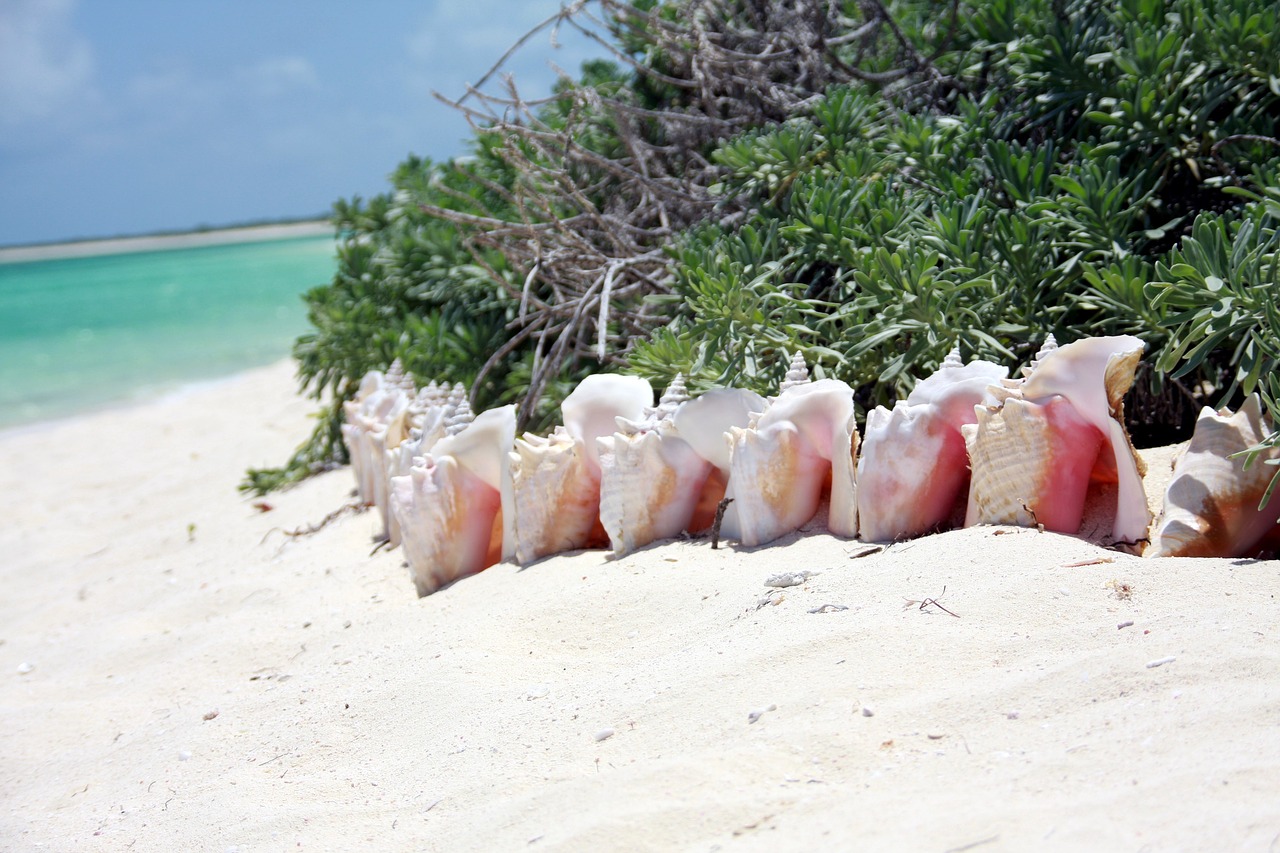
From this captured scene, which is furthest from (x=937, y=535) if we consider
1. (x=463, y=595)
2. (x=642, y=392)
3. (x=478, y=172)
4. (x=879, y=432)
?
(x=478, y=172)

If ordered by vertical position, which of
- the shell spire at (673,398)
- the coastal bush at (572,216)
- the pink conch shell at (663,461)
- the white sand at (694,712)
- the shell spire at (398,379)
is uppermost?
the coastal bush at (572,216)

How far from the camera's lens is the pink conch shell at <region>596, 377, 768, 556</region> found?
8.59 feet

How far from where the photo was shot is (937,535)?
2.26 metres

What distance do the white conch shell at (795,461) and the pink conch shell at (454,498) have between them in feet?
2.35

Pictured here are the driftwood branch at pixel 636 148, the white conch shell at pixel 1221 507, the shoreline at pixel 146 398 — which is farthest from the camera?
the shoreline at pixel 146 398

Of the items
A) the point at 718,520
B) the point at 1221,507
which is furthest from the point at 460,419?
the point at 1221,507

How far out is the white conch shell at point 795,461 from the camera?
241cm

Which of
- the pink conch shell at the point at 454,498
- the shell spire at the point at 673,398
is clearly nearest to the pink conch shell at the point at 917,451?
the shell spire at the point at 673,398

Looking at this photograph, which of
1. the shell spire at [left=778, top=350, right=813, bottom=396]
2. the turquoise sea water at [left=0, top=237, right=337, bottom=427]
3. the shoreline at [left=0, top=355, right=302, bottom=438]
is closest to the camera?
the shell spire at [left=778, top=350, right=813, bottom=396]

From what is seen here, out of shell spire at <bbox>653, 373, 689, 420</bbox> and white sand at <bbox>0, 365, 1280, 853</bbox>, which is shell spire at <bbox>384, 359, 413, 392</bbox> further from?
shell spire at <bbox>653, 373, 689, 420</bbox>

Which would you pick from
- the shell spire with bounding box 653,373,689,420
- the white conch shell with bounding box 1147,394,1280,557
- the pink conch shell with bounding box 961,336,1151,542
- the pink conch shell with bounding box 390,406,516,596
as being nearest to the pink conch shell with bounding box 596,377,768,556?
the shell spire with bounding box 653,373,689,420

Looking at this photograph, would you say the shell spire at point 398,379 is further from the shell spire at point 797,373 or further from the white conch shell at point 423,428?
the shell spire at point 797,373

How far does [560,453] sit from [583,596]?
479mm

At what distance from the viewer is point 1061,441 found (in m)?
2.15
